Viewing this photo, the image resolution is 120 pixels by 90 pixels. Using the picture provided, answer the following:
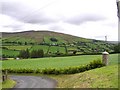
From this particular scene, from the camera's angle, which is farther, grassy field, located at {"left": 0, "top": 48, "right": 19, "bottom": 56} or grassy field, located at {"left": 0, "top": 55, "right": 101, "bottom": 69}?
grassy field, located at {"left": 0, "top": 48, "right": 19, "bottom": 56}

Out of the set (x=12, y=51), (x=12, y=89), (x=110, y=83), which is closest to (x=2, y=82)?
(x=12, y=89)

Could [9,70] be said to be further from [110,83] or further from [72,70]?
[110,83]

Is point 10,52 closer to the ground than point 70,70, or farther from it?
farther from it

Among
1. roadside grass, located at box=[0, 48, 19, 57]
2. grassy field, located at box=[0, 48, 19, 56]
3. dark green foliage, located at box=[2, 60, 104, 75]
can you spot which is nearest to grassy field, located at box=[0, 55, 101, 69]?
dark green foliage, located at box=[2, 60, 104, 75]

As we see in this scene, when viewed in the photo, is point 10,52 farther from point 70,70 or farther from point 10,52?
point 70,70

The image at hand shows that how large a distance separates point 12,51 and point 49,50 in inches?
760

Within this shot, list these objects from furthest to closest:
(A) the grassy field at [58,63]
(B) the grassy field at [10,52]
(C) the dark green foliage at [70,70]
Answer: (B) the grassy field at [10,52] → (A) the grassy field at [58,63] → (C) the dark green foliage at [70,70]

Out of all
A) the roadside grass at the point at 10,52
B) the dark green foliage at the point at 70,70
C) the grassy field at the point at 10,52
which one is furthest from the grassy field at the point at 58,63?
the grassy field at the point at 10,52

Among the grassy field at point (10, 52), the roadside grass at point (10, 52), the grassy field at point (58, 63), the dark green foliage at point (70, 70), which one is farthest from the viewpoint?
the grassy field at point (10, 52)

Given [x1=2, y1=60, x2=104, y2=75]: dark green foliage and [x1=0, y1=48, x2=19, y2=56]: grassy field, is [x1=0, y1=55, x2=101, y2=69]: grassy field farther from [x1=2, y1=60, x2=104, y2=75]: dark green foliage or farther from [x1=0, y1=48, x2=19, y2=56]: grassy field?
[x1=0, y1=48, x2=19, y2=56]: grassy field

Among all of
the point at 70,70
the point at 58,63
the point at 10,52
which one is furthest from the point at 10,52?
the point at 70,70

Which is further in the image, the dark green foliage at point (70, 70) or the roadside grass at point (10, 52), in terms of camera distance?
the roadside grass at point (10, 52)

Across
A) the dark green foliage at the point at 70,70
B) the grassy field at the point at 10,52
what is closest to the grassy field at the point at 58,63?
the dark green foliage at the point at 70,70

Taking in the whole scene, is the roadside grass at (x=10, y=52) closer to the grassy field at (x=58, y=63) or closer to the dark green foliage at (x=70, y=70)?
the grassy field at (x=58, y=63)
